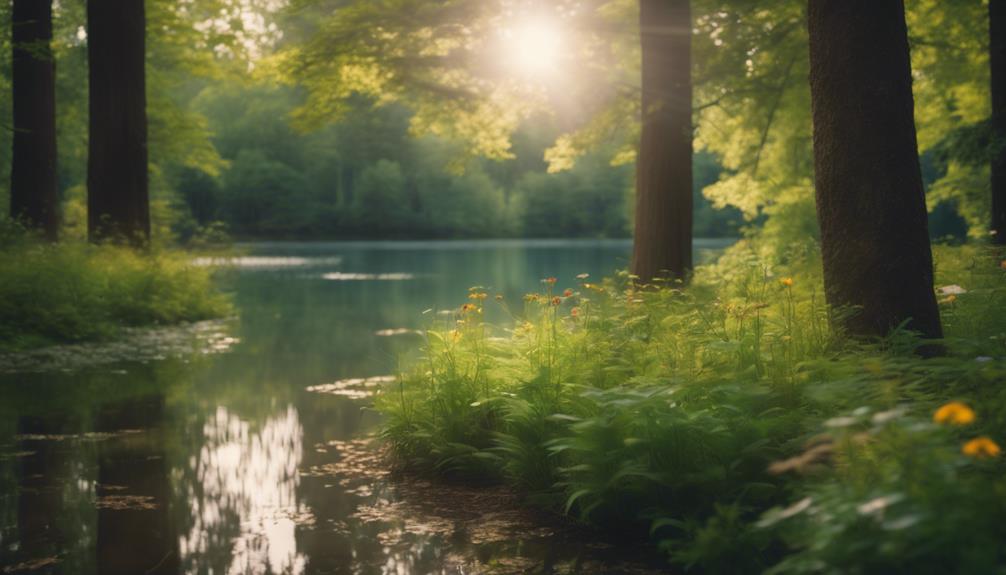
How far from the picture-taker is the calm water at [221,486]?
462 centimetres

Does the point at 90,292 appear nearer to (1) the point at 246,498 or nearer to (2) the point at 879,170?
(1) the point at 246,498

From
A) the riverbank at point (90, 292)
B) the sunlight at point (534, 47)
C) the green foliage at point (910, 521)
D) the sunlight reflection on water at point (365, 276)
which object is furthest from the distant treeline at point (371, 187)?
the green foliage at point (910, 521)

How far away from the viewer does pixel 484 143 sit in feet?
56.2

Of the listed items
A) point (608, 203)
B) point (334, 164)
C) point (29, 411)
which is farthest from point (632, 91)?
point (608, 203)

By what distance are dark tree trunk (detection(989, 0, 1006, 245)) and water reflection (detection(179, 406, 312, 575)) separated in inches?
411

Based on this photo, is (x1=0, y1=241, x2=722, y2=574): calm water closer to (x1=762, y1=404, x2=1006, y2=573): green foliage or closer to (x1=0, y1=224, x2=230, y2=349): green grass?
(x1=0, y1=224, x2=230, y2=349): green grass

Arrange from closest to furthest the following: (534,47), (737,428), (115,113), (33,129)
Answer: (737,428)
(534,47)
(115,113)
(33,129)

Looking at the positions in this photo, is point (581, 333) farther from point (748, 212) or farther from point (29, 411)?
point (748, 212)

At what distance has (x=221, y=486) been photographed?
6.05m

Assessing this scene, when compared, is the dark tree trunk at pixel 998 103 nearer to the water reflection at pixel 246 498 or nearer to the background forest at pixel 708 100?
the background forest at pixel 708 100

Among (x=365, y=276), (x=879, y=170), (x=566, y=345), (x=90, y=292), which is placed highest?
(x=879, y=170)

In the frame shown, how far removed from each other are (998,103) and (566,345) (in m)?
9.89

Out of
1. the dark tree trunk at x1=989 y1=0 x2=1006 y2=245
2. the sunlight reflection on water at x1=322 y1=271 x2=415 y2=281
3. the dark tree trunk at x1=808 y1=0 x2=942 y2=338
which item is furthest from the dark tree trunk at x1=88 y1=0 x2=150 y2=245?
the sunlight reflection on water at x1=322 y1=271 x2=415 y2=281

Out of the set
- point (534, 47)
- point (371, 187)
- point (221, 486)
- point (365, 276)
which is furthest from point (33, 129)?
point (371, 187)
